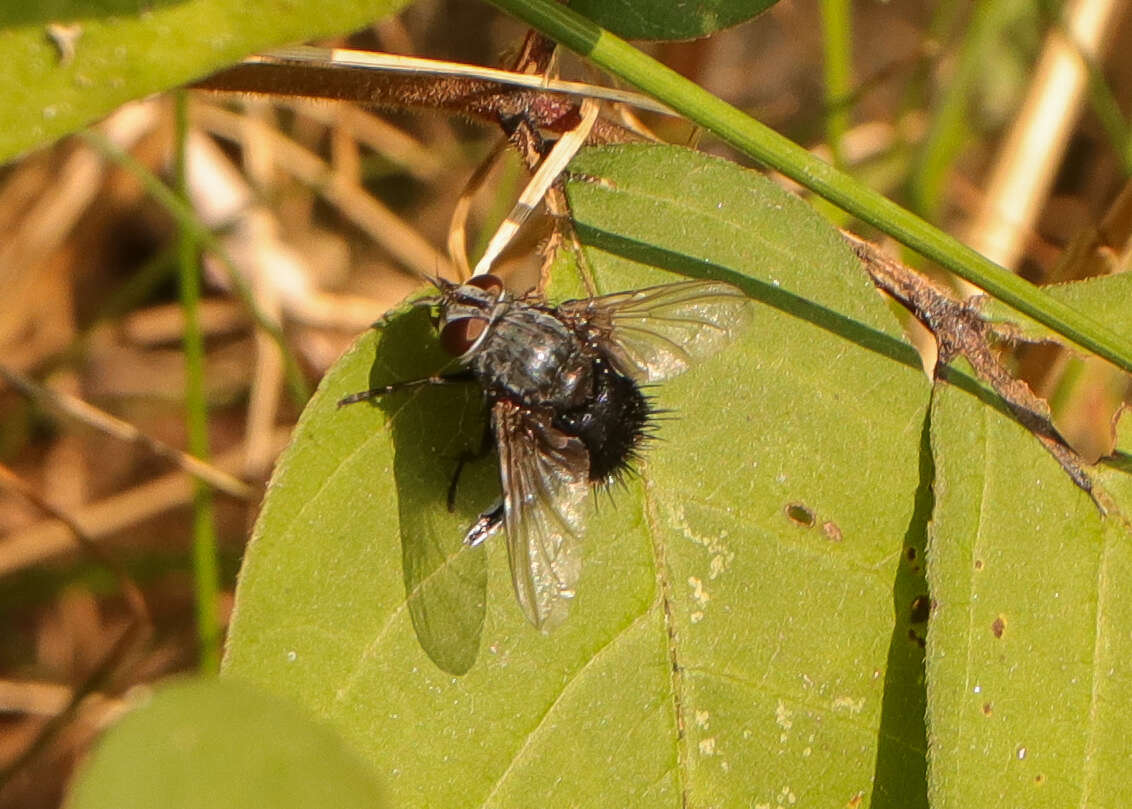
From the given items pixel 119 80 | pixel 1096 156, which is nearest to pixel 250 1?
pixel 119 80

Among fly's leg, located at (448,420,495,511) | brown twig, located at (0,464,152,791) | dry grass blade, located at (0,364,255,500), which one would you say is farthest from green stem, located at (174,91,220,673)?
fly's leg, located at (448,420,495,511)

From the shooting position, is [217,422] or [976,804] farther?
[217,422]

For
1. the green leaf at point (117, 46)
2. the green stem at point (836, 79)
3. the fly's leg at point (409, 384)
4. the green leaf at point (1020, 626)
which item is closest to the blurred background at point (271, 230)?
the green stem at point (836, 79)

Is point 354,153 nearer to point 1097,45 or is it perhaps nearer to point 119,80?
point 1097,45

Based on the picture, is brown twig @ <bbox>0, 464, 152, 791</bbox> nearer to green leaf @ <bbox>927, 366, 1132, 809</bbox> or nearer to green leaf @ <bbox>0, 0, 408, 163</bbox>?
green leaf @ <bbox>0, 0, 408, 163</bbox>

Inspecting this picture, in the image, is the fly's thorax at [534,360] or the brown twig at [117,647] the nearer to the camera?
the fly's thorax at [534,360]

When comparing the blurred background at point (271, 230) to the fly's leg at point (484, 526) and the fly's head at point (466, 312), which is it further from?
the fly's leg at point (484, 526)

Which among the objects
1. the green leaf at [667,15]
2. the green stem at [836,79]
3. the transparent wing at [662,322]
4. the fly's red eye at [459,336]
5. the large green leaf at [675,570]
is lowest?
the large green leaf at [675,570]

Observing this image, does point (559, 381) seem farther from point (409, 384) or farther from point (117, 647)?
point (117, 647)
